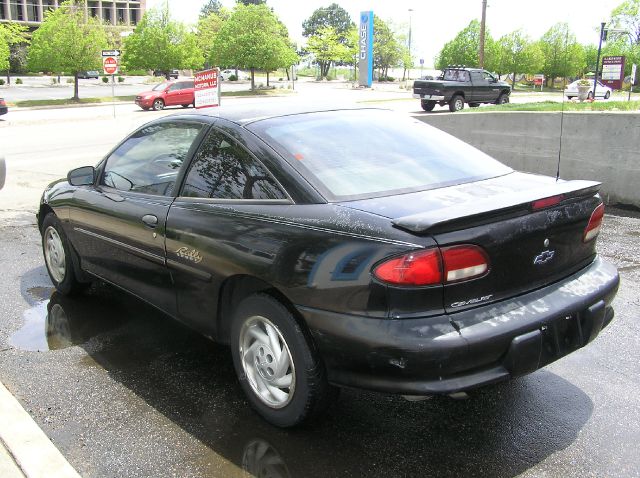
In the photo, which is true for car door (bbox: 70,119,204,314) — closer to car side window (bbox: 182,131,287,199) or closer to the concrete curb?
car side window (bbox: 182,131,287,199)

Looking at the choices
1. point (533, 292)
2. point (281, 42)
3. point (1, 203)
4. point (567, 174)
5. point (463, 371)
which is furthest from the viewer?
point (281, 42)

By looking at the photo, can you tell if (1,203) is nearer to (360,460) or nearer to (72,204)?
(72,204)

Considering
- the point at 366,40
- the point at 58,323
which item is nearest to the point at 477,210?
the point at 58,323

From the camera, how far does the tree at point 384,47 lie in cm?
9100

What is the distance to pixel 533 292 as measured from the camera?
9.34 feet

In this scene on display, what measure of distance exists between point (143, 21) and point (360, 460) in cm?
4699

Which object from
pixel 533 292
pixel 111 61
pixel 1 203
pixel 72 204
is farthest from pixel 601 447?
pixel 111 61

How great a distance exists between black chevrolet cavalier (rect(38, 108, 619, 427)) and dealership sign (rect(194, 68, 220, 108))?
7.46m

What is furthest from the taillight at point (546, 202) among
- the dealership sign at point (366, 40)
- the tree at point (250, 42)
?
→ the dealership sign at point (366, 40)

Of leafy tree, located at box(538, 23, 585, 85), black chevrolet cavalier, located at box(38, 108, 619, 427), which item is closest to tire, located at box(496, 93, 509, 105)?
black chevrolet cavalier, located at box(38, 108, 619, 427)

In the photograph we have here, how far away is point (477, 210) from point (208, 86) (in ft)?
31.0

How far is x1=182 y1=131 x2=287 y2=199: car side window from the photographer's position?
3.18m

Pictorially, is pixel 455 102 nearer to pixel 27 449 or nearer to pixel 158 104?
pixel 158 104

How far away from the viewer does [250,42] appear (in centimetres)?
4666
